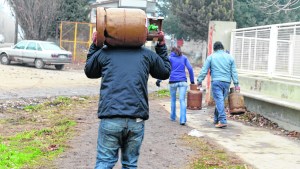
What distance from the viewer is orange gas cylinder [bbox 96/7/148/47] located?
172 inches

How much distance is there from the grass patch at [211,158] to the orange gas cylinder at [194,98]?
3.47m

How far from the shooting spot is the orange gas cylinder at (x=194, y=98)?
12016 millimetres

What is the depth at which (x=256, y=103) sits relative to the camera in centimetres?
1195

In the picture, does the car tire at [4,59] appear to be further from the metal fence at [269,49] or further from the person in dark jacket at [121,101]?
the person in dark jacket at [121,101]

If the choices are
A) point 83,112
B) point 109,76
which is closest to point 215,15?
point 83,112

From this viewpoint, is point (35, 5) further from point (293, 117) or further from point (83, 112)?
point (293, 117)

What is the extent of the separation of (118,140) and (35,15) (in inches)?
1187

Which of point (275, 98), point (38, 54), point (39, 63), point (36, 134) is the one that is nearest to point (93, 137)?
point (36, 134)

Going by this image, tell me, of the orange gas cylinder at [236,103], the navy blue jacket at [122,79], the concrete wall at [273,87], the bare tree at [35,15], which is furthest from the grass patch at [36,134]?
the bare tree at [35,15]

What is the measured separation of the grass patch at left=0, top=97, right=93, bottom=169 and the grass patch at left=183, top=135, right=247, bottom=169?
6.87ft

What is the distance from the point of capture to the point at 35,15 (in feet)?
109

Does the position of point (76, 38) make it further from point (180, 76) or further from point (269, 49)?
point (180, 76)

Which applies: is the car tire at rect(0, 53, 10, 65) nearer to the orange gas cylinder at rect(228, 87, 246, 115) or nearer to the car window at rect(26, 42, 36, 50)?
the car window at rect(26, 42, 36, 50)

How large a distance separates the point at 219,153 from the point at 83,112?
5.19m
